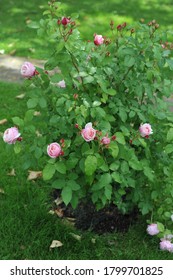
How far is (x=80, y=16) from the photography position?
7.84 meters

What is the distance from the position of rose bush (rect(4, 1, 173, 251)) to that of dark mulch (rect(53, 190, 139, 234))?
0.74 feet

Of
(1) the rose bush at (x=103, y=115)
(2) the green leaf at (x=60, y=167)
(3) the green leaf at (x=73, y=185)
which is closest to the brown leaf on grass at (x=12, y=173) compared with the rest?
(1) the rose bush at (x=103, y=115)

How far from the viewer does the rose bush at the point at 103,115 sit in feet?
8.49

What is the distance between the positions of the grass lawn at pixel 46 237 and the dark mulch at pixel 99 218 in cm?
5

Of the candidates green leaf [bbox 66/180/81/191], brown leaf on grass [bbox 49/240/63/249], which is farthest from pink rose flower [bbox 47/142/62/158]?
brown leaf on grass [bbox 49/240/63/249]

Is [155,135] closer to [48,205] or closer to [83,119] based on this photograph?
[83,119]

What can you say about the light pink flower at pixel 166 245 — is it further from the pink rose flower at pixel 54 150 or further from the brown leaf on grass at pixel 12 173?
the brown leaf on grass at pixel 12 173

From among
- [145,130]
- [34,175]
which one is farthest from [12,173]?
[145,130]

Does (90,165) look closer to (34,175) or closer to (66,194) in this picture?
(66,194)

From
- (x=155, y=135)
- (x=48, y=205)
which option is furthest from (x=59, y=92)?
(x=48, y=205)

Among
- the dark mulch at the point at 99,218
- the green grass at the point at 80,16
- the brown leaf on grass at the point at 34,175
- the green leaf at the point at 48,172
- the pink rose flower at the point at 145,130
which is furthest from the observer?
the green grass at the point at 80,16

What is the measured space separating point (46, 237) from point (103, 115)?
0.94 metres

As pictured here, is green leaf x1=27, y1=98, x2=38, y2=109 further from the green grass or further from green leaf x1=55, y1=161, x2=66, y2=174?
the green grass

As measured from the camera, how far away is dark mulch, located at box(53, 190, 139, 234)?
3240 millimetres
